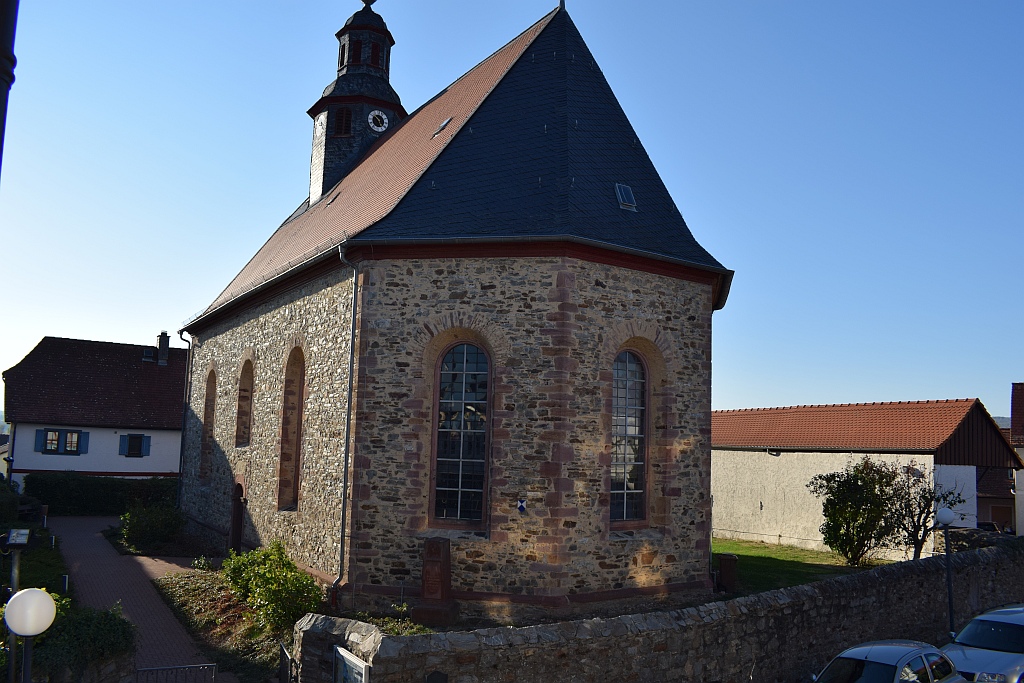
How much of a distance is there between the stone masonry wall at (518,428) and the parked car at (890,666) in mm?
3759

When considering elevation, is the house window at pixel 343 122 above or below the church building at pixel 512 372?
above

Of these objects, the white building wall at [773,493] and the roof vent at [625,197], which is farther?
the white building wall at [773,493]

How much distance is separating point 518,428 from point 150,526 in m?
12.9

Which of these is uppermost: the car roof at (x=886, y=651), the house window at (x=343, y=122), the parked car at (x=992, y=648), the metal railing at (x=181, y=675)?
the house window at (x=343, y=122)

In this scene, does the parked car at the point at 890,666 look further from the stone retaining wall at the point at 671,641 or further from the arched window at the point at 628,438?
the arched window at the point at 628,438

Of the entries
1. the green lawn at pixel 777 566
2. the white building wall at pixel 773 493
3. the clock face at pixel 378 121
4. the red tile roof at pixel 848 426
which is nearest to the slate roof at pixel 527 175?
the clock face at pixel 378 121

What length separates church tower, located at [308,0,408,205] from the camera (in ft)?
72.5

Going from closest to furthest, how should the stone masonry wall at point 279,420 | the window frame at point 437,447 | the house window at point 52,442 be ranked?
the window frame at point 437,447 → the stone masonry wall at point 279,420 → the house window at point 52,442

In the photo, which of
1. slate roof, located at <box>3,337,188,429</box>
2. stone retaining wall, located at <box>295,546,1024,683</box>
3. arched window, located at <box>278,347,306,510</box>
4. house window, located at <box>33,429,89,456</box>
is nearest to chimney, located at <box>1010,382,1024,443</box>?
stone retaining wall, located at <box>295,546,1024,683</box>

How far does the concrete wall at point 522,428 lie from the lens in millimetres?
11727

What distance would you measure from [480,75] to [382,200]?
4685mm

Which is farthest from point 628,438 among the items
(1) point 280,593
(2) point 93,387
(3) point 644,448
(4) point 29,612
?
(2) point 93,387

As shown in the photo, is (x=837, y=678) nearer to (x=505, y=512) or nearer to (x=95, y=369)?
(x=505, y=512)

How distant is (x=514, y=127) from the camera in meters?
14.3
